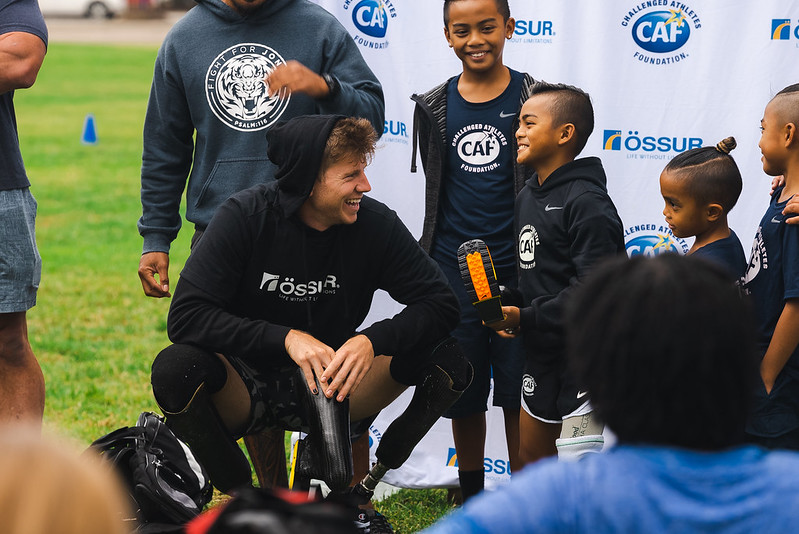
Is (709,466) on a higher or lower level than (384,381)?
higher

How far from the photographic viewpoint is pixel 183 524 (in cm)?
340

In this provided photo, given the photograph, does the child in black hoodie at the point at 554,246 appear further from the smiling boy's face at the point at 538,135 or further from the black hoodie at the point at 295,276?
the black hoodie at the point at 295,276

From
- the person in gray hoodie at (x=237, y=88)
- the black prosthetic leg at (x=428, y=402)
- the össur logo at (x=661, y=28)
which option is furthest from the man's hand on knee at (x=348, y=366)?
the össur logo at (x=661, y=28)

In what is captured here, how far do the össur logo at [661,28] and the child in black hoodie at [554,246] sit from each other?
0.73 meters

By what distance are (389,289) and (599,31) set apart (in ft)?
5.04

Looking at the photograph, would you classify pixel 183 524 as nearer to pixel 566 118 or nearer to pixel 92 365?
pixel 566 118

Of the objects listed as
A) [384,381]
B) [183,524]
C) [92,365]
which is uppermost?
[384,381]

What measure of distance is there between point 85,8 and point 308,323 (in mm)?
44592

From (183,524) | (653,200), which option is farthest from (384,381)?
(653,200)

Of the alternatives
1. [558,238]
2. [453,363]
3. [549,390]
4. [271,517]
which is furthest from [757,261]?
[271,517]

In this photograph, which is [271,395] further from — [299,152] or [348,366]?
[299,152]

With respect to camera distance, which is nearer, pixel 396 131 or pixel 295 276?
pixel 295 276

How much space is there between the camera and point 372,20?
15.4 feet

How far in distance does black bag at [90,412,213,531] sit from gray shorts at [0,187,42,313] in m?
0.65
